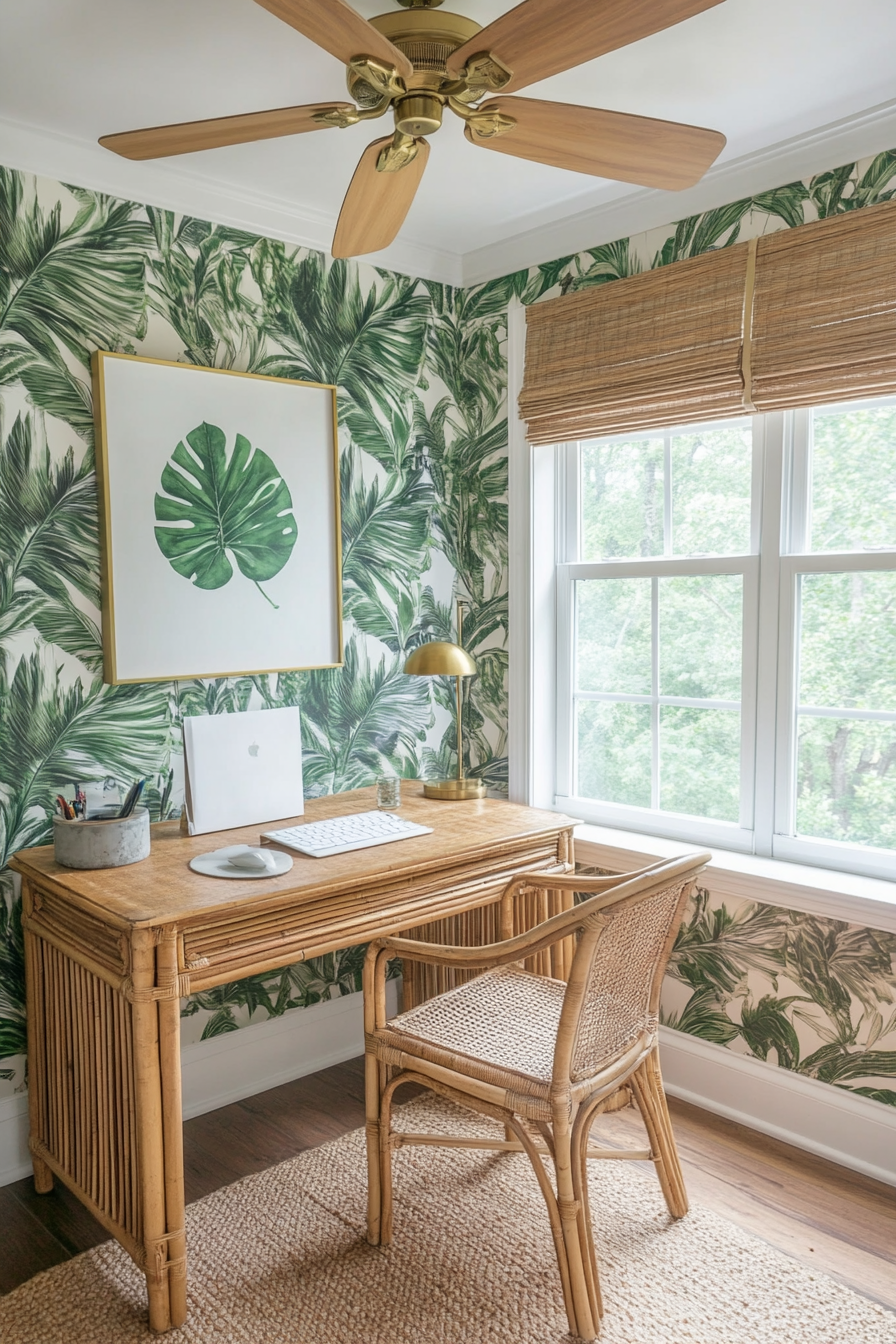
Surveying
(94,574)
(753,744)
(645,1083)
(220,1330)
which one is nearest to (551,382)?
(753,744)

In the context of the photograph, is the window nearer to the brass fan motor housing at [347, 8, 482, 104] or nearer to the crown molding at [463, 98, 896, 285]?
the crown molding at [463, 98, 896, 285]

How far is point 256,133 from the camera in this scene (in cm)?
162

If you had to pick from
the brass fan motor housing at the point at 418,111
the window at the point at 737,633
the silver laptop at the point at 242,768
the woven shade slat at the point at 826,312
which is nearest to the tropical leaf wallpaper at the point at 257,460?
the silver laptop at the point at 242,768

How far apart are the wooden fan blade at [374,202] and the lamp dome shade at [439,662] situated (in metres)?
1.04

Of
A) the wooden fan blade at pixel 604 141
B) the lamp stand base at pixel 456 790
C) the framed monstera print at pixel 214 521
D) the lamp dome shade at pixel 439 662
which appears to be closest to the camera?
Answer: the wooden fan blade at pixel 604 141

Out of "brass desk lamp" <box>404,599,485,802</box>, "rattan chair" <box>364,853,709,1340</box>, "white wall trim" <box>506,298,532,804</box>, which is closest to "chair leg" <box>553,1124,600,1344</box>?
"rattan chair" <box>364,853,709,1340</box>

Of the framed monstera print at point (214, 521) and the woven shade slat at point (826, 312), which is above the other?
the woven shade slat at point (826, 312)

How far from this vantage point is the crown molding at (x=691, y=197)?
7.04ft

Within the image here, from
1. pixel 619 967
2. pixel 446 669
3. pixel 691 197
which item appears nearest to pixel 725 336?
pixel 691 197

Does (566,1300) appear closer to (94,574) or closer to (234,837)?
(234,837)

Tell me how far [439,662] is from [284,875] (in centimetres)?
85

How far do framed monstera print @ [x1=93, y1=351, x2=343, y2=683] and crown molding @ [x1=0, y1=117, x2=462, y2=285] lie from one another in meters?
0.41

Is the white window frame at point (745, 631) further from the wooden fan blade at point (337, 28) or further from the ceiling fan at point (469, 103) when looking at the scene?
the wooden fan blade at point (337, 28)

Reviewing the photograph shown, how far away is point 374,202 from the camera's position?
1.87 meters
